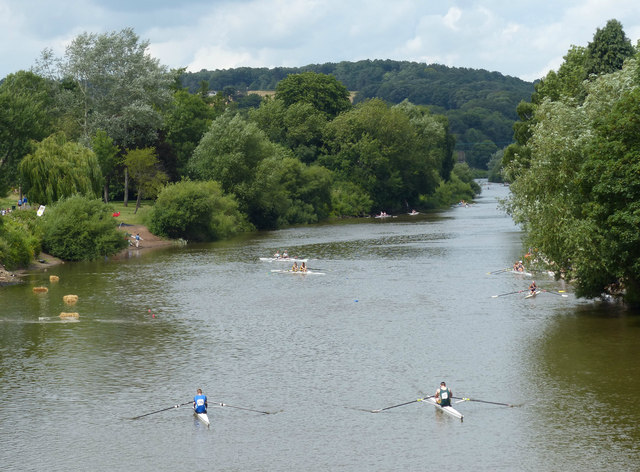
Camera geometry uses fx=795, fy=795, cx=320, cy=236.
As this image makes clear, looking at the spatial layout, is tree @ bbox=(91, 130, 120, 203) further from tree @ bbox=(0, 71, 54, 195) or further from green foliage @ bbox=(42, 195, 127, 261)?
green foliage @ bbox=(42, 195, 127, 261)

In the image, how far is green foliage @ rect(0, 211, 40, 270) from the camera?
73188mm

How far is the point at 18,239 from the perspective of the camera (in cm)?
7538

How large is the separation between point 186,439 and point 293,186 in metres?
102

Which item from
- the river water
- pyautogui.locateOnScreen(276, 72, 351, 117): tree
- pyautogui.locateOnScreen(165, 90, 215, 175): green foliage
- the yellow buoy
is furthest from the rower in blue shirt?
pyautogui.locateOnScreen(276, 72, 351, 117): tree

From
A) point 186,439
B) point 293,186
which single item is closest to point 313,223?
point 293,186

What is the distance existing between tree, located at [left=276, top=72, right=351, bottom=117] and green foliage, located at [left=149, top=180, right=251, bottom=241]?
56.6 m

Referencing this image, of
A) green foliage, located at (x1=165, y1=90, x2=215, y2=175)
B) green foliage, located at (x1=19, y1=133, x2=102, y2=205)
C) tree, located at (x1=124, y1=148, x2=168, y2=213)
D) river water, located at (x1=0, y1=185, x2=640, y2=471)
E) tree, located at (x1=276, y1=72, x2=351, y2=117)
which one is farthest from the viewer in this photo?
tree, located at (x1=276, y1=72, x2=351, y2=117)

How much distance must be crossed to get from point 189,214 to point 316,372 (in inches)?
2473

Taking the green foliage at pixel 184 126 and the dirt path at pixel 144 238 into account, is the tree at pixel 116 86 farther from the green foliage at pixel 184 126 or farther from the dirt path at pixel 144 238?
the dirt path at pixel 144 238

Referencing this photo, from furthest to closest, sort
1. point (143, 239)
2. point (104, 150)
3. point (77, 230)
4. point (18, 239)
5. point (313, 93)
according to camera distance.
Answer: point (313, 93) → point (104, 150) → point (143, 239) → point (77, 230) → point (18, 239)

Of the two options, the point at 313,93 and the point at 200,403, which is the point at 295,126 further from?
the point at 200,403

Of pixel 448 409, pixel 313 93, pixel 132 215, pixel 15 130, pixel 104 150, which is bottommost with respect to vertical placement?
pixel 448 409

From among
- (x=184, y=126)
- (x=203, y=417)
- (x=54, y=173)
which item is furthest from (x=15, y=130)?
(x=203, y=417)

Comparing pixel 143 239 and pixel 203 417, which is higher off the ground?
pixel 143 239
